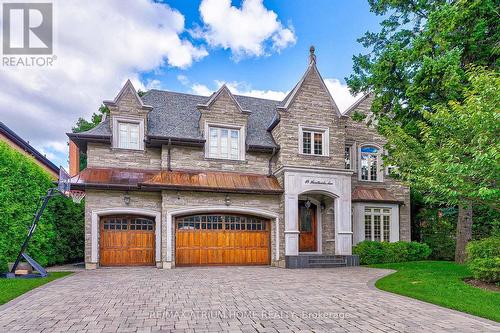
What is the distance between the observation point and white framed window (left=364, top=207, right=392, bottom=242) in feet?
60.0

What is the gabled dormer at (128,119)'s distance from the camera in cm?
1548

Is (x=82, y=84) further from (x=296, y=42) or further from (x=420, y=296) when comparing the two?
(x=420, y=296)

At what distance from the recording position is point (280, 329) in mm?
5480

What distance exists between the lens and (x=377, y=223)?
1850cm

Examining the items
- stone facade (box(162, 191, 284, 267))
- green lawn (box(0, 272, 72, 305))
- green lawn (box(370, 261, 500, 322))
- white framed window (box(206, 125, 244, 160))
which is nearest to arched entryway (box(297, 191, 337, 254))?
stone facade (box(162, 191, 284, 267))

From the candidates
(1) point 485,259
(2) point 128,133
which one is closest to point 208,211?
(2) point 128,133

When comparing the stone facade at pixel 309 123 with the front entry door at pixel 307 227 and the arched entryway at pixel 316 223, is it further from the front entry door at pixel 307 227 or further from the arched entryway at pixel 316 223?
the front entry door at pixel 307 227

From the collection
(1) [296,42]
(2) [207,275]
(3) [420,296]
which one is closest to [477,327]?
(3) [420,296]

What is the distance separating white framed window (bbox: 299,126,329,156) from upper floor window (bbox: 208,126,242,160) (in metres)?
3.16

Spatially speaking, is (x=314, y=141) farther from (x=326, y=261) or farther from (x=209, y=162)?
(x=326, y=261)

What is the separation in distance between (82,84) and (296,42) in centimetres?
1216

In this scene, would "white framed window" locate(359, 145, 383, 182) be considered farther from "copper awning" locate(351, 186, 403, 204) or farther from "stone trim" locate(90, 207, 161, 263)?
"stone trim" locate(90, 207, 161, 263)

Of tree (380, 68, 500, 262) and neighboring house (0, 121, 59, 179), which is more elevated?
neighboring house (0, 121, 59, 179)

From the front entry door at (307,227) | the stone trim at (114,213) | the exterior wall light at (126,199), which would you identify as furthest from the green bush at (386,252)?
the exterior wall light at (126,199)
